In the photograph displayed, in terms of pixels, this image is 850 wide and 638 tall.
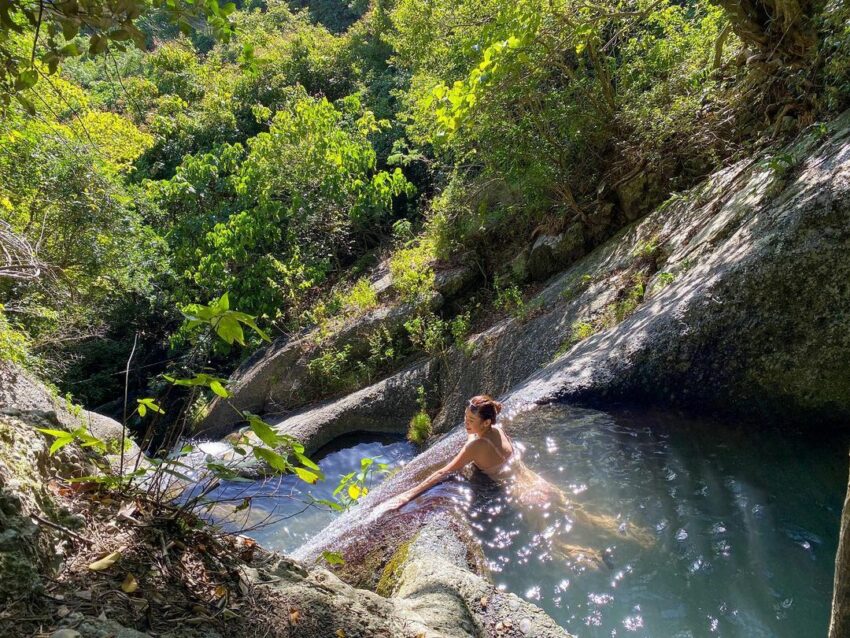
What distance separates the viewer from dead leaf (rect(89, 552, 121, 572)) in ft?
5.45

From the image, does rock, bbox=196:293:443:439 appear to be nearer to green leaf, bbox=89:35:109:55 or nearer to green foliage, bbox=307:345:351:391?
green foliage, bbox=307:345:351:391

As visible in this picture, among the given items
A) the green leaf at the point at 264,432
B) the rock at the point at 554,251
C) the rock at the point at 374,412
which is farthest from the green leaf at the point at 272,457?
the rock at the point at 554,251

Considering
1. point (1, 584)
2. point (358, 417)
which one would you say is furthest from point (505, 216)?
point (1, 584)

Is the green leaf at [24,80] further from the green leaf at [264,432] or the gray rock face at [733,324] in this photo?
the gray rock face at [733,324]

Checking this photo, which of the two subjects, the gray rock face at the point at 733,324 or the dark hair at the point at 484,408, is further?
the dark hair at the point at 484,408

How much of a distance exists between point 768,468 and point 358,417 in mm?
6314

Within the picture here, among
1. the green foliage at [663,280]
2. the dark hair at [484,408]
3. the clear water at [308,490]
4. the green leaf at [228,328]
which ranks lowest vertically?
the clear water at [308,490]

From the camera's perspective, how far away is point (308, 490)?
7.64m

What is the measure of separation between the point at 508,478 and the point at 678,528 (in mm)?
1369

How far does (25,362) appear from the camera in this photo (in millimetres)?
7270

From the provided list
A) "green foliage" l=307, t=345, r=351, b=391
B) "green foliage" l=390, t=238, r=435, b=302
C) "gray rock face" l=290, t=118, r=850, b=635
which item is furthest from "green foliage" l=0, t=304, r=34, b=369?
"green foliage" l=390, t=238, r=435, b=302

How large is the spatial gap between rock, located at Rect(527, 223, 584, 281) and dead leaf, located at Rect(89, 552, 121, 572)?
848cm

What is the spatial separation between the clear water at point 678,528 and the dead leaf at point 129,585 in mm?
2641

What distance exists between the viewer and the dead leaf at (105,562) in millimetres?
1661
